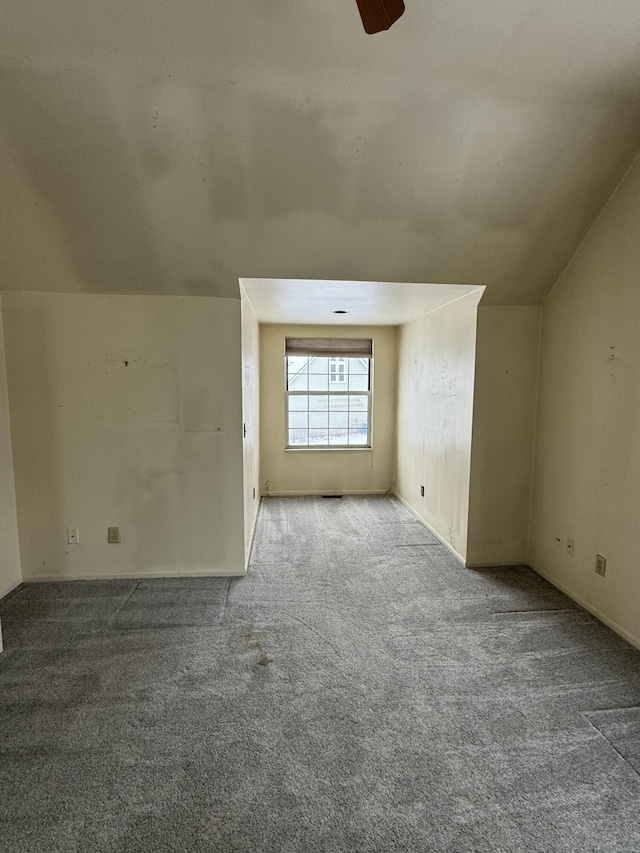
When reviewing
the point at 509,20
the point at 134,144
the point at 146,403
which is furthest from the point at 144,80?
the point at 146,403

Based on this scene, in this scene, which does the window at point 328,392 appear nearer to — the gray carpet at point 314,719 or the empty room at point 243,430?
the empty room at point 243,430

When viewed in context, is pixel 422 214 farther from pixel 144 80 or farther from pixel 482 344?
pixel 144 80

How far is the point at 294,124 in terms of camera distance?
1.78m

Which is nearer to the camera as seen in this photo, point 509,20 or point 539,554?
point 509,20

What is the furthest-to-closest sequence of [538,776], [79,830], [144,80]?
[144,80], [538,776], [79,830]

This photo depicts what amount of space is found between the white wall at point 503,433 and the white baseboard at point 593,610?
0.25m

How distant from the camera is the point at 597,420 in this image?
2.38m

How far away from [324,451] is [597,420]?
121 inches

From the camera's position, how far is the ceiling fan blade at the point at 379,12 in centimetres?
102

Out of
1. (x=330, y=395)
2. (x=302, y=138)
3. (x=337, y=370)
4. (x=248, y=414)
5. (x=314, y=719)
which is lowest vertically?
(x=314, y=719)

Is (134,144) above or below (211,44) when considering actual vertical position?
below

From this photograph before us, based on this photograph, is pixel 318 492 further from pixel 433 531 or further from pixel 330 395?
pixel 433 531

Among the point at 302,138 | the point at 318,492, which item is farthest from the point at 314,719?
the point at 318,492

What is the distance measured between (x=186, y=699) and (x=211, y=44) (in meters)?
2.55
